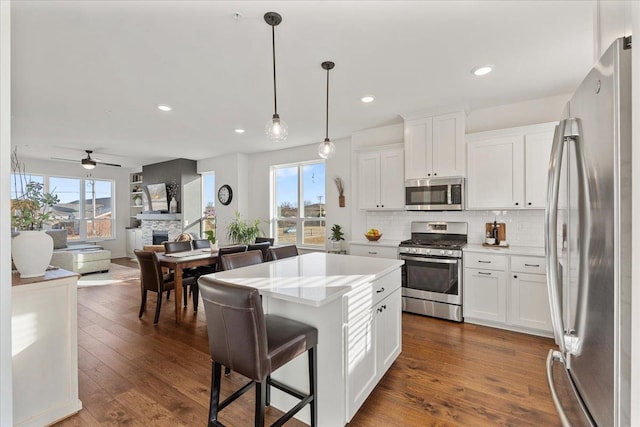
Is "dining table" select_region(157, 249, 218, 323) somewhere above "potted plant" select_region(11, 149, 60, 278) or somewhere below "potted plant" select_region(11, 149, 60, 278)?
below

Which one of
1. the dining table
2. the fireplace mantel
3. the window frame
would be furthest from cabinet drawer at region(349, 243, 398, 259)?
the fireplace mantel

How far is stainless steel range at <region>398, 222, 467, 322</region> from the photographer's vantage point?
3520 millimetres

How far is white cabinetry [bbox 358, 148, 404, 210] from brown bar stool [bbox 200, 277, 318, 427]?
9.78 ft

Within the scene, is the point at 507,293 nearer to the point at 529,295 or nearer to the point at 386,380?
the point at 529,295

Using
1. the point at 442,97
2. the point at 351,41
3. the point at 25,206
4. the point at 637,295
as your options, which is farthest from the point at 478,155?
the point at 25,206

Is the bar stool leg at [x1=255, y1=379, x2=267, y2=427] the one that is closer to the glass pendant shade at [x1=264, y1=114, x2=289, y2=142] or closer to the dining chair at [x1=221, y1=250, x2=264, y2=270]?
the dining chair at [x1=221, y1=250, x2=264, y2=270]

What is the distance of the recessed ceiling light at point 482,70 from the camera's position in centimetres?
273

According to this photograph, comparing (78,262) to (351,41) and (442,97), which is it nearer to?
(351,41)

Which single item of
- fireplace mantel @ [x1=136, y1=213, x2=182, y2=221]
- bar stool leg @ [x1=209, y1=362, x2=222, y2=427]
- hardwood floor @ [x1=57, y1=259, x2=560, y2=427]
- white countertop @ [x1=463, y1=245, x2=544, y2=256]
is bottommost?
hardwood floor @ [x1=57, y1=259, x2=560, y2=427]

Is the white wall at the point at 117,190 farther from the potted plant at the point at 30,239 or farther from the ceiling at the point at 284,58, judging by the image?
the potted plant at the point at 30,239

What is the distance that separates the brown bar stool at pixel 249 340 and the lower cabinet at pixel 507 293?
254 cm

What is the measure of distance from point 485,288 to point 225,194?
216 inches

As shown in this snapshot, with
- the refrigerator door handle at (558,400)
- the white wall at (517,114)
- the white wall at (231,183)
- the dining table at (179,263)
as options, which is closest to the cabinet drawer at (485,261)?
the white wall at (517,114)

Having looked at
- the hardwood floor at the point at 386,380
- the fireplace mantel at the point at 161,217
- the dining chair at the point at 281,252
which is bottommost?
the hardwood floor at the point at 386,380
